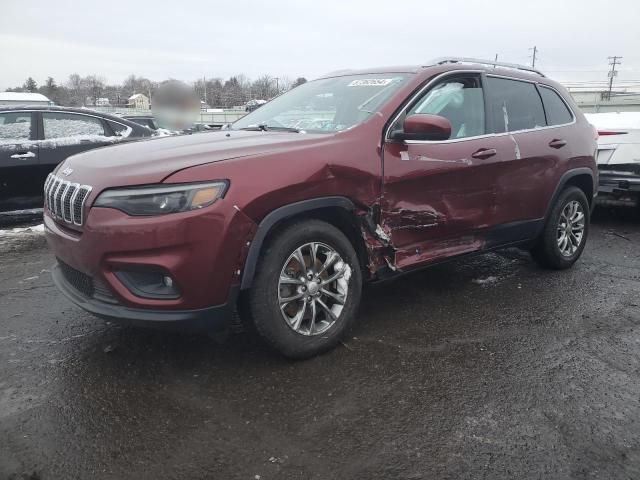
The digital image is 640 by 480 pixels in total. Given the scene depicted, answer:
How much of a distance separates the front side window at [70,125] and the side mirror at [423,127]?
206 inches

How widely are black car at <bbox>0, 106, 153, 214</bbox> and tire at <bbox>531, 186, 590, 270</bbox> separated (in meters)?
5.66

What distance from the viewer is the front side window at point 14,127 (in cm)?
655

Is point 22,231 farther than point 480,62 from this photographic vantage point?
Yes

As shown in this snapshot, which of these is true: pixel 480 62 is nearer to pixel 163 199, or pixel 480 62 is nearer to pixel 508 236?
pixel 508 236

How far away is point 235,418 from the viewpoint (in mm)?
2590

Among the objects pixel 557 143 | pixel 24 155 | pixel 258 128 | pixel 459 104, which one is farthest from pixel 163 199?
pixel 24 155

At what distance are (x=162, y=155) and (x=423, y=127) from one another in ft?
5.24

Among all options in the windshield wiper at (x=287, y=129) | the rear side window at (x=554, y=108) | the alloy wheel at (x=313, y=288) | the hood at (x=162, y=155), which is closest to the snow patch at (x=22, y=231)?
the hood at (x=162, y=155)

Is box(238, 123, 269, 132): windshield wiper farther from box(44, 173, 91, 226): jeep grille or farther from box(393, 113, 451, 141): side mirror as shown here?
box(44, 173, 91, 226): jeep grille

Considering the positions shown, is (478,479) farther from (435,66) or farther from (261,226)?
(435,66)

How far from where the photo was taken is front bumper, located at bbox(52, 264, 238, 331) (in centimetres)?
268

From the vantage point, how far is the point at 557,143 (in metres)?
4.68

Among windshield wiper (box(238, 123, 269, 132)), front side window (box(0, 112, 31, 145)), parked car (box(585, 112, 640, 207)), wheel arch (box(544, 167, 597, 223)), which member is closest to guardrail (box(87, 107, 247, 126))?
front side window (box(0, 112, 31, 145))

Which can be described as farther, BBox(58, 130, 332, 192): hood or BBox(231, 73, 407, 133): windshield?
BBox(231, 73, 407, 133): windshield
